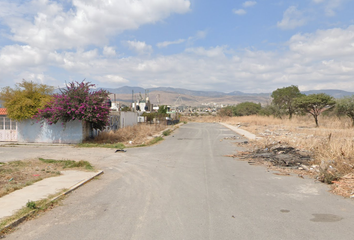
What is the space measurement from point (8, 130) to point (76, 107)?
26.7 ft

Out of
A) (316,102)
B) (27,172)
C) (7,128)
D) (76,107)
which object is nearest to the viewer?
(27,172)

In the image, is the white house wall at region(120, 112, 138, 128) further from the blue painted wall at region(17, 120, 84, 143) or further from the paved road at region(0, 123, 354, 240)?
the paved road at region(0, 123, 354, 240)

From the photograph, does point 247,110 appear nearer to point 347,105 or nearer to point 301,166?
point 347,105

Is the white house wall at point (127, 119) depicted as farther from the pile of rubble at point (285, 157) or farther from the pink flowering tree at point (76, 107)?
the pile of rubble at point (285, 157)

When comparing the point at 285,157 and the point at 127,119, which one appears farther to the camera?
the point at 127,119

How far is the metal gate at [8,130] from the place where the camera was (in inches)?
1005

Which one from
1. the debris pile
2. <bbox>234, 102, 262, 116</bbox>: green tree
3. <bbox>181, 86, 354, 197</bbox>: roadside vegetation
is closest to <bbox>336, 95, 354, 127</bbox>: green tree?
<bbox>181, 86, 354, 197</bbox>: roadside vegetation

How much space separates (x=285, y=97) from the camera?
70.2 metres

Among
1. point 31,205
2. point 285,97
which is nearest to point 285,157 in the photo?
point 31,205

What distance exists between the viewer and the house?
2552 centimetres

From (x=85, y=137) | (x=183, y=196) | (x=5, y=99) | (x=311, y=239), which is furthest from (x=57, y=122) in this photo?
(x=311, y=239)

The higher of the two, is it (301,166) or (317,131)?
(317,131)

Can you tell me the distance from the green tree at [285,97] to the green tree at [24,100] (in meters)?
55.3

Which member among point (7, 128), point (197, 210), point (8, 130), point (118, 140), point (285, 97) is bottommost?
point (118, 140)
